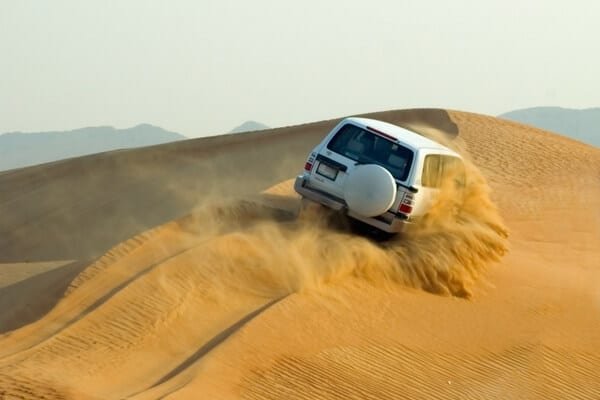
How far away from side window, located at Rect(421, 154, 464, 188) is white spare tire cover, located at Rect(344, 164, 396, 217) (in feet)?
2.51

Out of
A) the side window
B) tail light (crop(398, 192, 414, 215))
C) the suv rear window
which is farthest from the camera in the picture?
the side window

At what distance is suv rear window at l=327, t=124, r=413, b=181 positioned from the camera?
1314cm

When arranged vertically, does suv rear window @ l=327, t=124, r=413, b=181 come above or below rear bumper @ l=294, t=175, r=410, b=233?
above

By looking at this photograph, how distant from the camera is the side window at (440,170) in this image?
13.3 m

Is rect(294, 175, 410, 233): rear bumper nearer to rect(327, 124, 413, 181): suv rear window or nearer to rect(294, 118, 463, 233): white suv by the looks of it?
rect(294, 118, 463, 233): white suv

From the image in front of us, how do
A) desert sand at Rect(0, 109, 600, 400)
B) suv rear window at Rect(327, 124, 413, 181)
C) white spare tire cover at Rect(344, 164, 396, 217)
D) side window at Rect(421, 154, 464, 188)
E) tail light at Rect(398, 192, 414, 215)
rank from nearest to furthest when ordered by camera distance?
1. desert sand at Rect(0, 109, 600, 400)
2. white spare tire cover at Rect(344, 164, 396, 217)
3. tail light at Rect(398, 192, 414, 215)
4. suv rear window at Rect(327, 124, 413, 181)
5. side window at Rect(421, 154, 464, 188)

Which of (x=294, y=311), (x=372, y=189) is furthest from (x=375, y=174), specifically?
(x=294, y=311)

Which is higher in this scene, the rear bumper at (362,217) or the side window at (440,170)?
the side window at (440,170)

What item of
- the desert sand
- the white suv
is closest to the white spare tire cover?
the white suv

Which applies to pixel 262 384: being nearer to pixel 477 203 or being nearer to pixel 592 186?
pixel 477 203

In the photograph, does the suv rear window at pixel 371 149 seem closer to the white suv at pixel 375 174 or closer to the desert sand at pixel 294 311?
the white suv at pixel 375 174

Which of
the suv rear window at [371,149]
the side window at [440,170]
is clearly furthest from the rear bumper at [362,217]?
the side window at [440,170]

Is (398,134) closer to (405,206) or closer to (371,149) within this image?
(371,149)

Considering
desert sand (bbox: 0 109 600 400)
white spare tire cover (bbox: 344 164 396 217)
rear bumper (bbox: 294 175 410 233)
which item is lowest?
desert sand (bbox: 0 109 600 400)
